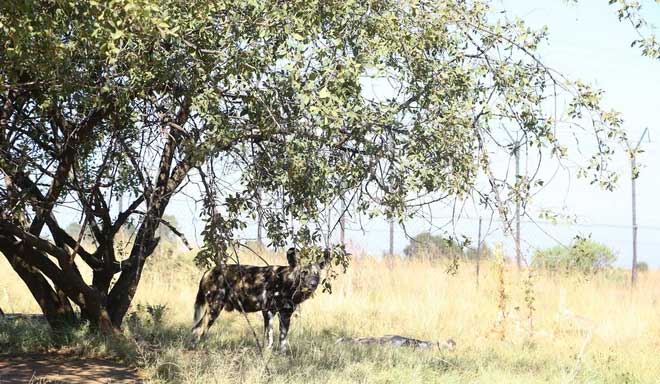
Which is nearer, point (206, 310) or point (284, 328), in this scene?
point (284, 328)

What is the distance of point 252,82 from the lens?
724 cm

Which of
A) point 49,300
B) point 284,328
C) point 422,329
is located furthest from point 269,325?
point 422,329

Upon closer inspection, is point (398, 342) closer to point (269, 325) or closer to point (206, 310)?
point (269, 325)

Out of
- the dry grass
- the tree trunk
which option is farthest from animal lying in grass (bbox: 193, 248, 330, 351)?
the tree trunk

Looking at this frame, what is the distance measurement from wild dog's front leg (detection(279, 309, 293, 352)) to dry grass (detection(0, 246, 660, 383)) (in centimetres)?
20

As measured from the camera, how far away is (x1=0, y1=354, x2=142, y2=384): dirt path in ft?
29.0

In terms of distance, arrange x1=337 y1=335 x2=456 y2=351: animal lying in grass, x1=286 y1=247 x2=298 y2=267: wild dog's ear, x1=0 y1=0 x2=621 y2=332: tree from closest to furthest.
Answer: x1=0 y1=0 x2=621 y2=332: tree < x1=286 y1=247 x2=298 y2=267: wild dog's ear < x1=337 y1=335 x2=456 y2=351: animal lying in grass

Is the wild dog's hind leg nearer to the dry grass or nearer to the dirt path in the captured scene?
the dry grass

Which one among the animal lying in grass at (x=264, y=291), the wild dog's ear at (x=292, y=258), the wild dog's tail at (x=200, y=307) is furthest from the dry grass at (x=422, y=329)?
the wild dog's ear at (x=292, y=258)

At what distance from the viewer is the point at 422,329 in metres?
15.1

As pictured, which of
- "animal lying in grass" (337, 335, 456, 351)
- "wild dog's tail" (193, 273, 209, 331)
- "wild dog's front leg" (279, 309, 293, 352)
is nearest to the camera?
"wild dog's front leg" (279, 309, 293, 352)

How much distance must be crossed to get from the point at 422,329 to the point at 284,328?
4.72m

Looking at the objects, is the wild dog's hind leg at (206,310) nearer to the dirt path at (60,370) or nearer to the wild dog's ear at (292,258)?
the wild dog's ear at (292,258)

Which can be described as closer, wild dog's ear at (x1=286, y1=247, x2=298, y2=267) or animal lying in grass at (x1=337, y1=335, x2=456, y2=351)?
wild dog's ear at (x1=286, y1=247, x2=298, y2=267)
